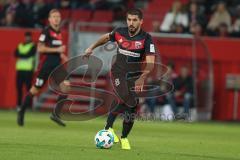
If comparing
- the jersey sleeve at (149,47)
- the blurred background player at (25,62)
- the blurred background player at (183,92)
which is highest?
the jersey sleeve at (149,47)

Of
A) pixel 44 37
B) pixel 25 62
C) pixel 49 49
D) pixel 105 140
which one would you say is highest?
pixel 44 37

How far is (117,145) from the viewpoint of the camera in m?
14.9

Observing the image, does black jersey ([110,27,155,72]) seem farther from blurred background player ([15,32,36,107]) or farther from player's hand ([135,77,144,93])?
blurred background player ([15,32,36,107])

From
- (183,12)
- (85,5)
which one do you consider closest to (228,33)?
(183,12)

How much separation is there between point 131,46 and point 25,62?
38.5ft

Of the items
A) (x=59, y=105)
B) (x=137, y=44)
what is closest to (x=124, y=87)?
(x=137, y=44)

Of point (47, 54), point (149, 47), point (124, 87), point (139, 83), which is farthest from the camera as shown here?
point (47, 54)

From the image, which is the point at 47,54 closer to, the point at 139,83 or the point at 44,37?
the point at 44,37

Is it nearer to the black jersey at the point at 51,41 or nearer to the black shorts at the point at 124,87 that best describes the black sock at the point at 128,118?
the black shorts at the point at 124,87

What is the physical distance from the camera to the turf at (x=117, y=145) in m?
Result: 12.8

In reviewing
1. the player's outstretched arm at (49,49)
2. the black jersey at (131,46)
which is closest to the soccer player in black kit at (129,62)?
the black jersey at (131,46)

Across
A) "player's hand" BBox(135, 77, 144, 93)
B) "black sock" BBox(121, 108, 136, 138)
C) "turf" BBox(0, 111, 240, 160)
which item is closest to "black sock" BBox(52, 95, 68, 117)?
"turf" BBox(0, 111, 240, 160)

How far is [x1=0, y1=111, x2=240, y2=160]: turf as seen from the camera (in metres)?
12.8

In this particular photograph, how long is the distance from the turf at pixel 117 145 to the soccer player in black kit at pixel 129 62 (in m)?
0.59
